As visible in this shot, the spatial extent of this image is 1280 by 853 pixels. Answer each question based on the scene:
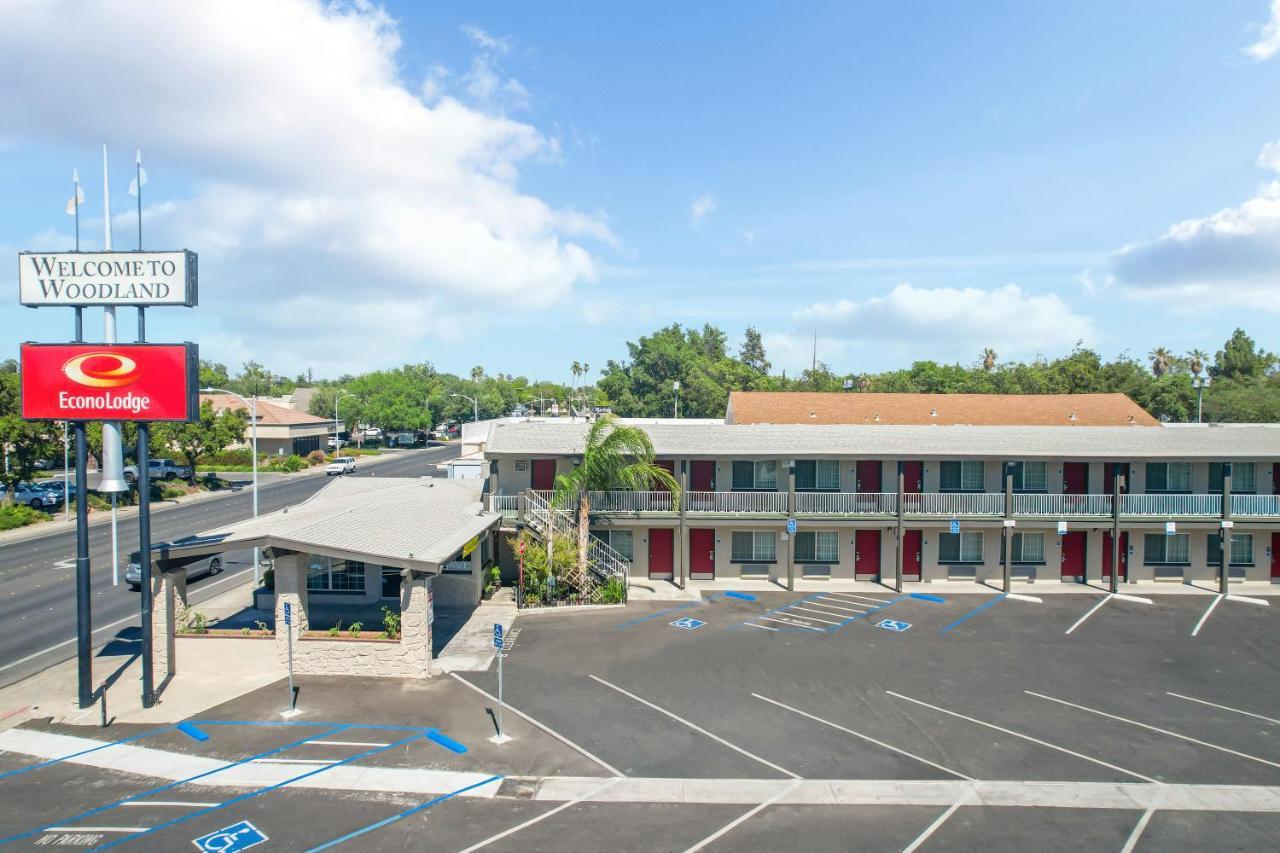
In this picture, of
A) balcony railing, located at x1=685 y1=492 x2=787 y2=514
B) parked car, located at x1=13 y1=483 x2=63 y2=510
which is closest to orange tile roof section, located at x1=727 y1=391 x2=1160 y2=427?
balcony railing, located at x1=685 y1=492 x2=787 y2=514

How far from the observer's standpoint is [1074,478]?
3353 cm

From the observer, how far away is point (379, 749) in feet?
54.2

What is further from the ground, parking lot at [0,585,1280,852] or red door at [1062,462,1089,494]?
red door at [1062,462,1089,494]

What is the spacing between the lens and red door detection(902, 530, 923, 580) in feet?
109

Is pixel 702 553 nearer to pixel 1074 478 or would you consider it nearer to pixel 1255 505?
pixel 1074 478

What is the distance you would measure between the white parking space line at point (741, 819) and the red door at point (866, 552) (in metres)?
19.3

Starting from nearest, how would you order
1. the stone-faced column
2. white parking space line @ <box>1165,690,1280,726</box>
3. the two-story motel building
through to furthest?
white parking space line @ <box>1165,690,1280,726</box> < the stone-faced column < the two-story motel building

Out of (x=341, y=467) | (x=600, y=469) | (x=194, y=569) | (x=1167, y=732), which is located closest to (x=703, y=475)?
(x=600, y=469)

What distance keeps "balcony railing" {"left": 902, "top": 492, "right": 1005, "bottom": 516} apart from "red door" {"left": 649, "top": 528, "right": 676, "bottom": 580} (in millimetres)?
10394

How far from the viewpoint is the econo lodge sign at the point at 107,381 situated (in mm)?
19047

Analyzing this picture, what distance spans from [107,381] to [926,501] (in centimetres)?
2980

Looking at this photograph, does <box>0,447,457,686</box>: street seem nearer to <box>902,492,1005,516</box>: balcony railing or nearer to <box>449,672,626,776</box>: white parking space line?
<box>449,672,626,776</box>: white parking space line

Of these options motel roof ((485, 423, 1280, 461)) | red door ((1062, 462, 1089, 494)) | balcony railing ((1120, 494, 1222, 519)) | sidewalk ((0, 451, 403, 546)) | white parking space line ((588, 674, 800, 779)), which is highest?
motel roof ((485, 423, 1280, 461))

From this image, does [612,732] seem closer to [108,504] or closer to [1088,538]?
[1088,538]
